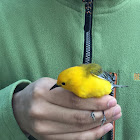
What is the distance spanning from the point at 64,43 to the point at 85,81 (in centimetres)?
35

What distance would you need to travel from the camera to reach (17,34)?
51.6 inches

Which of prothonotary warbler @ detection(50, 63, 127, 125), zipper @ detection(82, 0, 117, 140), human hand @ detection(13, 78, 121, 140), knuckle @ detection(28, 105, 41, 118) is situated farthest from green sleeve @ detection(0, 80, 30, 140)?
zipper @ detection(82, 0, 117, 140)

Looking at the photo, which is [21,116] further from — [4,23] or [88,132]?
[4,23]

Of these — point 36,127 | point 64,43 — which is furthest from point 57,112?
point 64,43

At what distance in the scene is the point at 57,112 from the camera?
1000 mm

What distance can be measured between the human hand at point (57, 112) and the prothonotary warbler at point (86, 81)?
50 mm

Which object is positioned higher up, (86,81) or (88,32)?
(88,32)

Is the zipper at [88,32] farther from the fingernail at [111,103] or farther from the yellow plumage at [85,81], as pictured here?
the fingernail at [111,103]

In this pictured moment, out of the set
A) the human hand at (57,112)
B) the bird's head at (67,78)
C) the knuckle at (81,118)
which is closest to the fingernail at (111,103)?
the human hand at (57,112)

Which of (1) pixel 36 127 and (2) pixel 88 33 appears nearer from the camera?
(1) pixel 36 127

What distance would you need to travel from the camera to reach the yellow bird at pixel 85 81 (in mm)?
1117

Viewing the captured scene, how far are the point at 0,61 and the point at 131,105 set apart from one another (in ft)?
3.54

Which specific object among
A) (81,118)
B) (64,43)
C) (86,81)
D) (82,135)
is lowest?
(82,135)

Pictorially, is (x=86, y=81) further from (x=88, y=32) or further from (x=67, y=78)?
(x=88, y=32)
